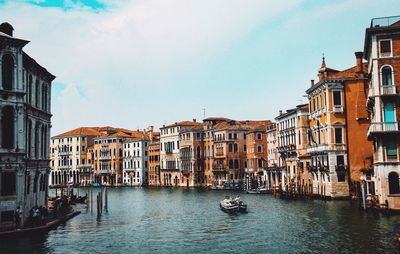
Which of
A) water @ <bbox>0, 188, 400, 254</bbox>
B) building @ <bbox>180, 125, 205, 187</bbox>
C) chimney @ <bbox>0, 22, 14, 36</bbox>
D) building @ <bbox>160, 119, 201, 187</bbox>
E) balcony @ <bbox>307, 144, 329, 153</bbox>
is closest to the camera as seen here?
water @ <bbox>0, 188, 400, 254</bbox>

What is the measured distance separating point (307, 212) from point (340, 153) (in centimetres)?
833

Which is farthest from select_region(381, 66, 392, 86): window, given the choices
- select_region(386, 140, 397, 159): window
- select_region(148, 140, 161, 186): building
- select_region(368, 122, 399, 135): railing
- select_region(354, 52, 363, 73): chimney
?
select_region(148, 140, 161, 186): building

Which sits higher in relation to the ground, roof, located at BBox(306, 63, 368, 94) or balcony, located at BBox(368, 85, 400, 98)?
roof, located at BBox(306, 63, 368, 94)

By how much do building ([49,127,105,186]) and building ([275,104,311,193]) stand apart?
171 feet

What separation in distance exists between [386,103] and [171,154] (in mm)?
57150

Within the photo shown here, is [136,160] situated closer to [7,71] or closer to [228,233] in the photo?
[228,233]

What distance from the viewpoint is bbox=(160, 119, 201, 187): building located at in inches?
3071

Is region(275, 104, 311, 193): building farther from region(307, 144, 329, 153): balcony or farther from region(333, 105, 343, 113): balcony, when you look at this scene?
region(333, 105, 343, 113): balcony

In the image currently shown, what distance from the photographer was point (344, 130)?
36188 millimetres

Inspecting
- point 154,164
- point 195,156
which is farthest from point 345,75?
point 154,164

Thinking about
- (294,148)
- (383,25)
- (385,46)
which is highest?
(383,25)

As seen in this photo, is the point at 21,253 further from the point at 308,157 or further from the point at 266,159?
the point at 266,159

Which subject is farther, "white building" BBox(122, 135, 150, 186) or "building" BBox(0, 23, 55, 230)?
"white building" BBox(122, 135, 150, 186)

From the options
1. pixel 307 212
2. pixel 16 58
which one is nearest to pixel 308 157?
pixel 307 212
